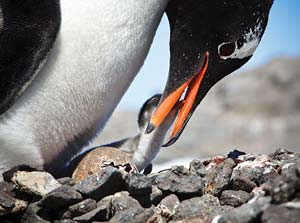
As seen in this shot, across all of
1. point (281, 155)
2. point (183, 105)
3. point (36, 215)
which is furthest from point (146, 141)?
point (36, 215)

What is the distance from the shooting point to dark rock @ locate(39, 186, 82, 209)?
2953 millimetres

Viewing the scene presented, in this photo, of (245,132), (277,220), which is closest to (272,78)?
(245,132)

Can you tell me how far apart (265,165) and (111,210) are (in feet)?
2.95

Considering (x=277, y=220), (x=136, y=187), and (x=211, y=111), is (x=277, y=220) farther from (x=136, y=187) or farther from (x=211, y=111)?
(x=211, y=111)

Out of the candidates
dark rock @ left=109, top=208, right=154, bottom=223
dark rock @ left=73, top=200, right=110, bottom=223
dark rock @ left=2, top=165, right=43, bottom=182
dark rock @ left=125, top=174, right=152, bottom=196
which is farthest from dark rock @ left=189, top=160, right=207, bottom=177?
dark rock @ left=2, top=165, right=43, bottom=182

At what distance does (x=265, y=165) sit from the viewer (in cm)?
345

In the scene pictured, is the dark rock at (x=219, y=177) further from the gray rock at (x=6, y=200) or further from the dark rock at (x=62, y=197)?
the gray rock at (x=6, y=200)

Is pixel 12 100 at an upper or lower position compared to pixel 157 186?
upper

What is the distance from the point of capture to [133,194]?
122 inches

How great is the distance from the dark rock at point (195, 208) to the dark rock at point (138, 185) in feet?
0.56

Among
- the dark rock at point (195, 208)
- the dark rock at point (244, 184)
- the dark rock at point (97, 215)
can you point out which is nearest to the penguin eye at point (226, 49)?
the dark rock at point (244, 184)

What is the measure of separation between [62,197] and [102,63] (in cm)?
94

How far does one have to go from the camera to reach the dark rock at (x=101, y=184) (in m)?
3.02

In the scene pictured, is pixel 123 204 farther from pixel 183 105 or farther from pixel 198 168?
pixel 183 105
